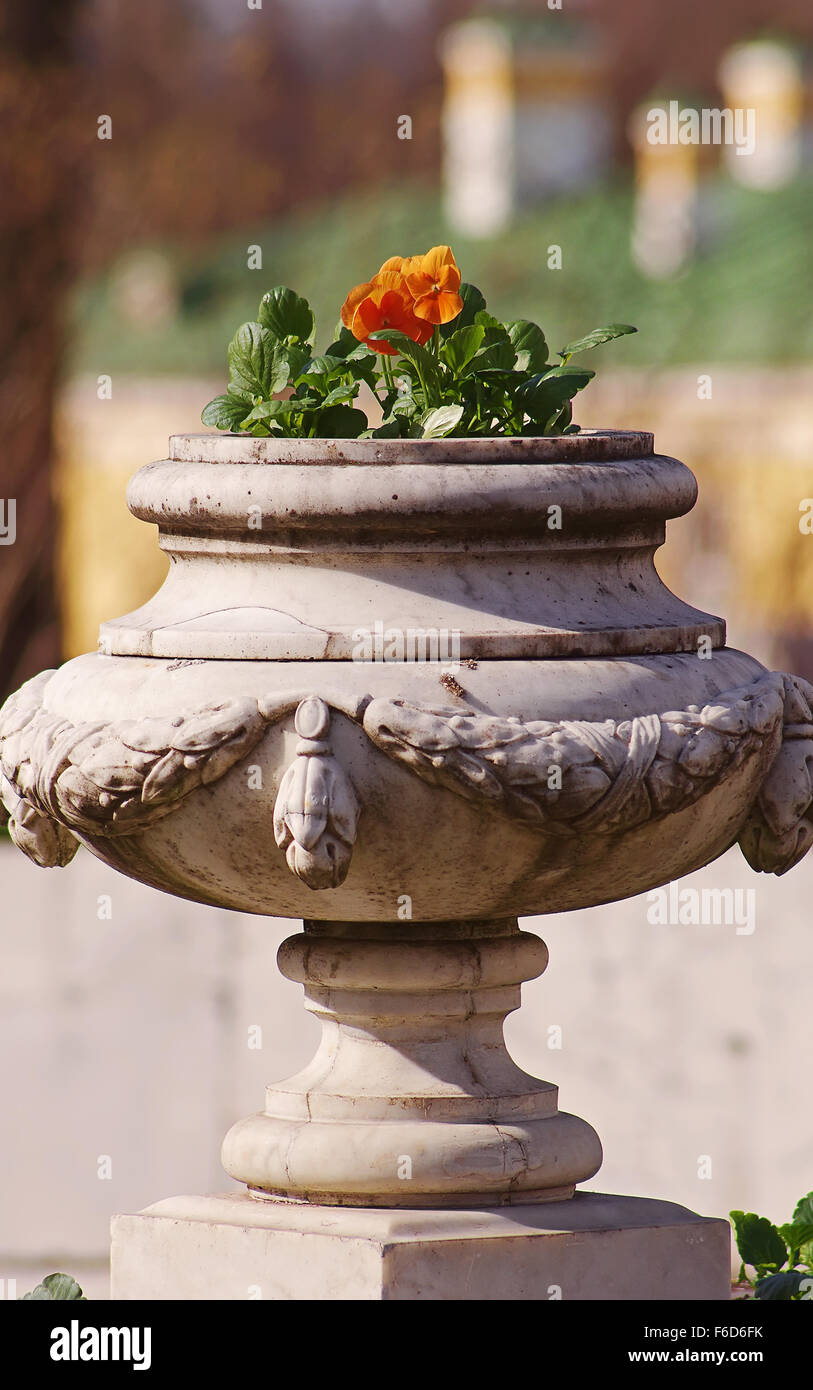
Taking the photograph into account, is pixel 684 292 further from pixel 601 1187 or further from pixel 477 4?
pixel 601 1187

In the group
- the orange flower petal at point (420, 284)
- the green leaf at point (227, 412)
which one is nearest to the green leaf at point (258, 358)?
the green leaf at point (227, 412)

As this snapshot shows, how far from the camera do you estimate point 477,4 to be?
97.8 ft

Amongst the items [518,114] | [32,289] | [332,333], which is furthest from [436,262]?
[518,114]

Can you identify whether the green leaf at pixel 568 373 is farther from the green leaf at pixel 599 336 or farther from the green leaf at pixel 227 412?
the green leaf at pixel 227 412

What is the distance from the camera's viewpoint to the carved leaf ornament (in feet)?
11.8

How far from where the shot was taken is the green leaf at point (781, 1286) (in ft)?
14.4

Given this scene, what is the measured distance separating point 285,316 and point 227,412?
234 millimetres

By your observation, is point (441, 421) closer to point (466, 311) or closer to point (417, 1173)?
point (466, 311)

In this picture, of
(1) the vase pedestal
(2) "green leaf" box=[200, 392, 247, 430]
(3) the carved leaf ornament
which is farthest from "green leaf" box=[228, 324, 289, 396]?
(1) the vase pedestal

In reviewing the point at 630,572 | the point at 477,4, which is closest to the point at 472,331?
the point at 630,572

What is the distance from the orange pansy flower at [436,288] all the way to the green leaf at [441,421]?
16cm

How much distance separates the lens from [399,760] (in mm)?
3615

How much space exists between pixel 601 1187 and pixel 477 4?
2581 centimetres
